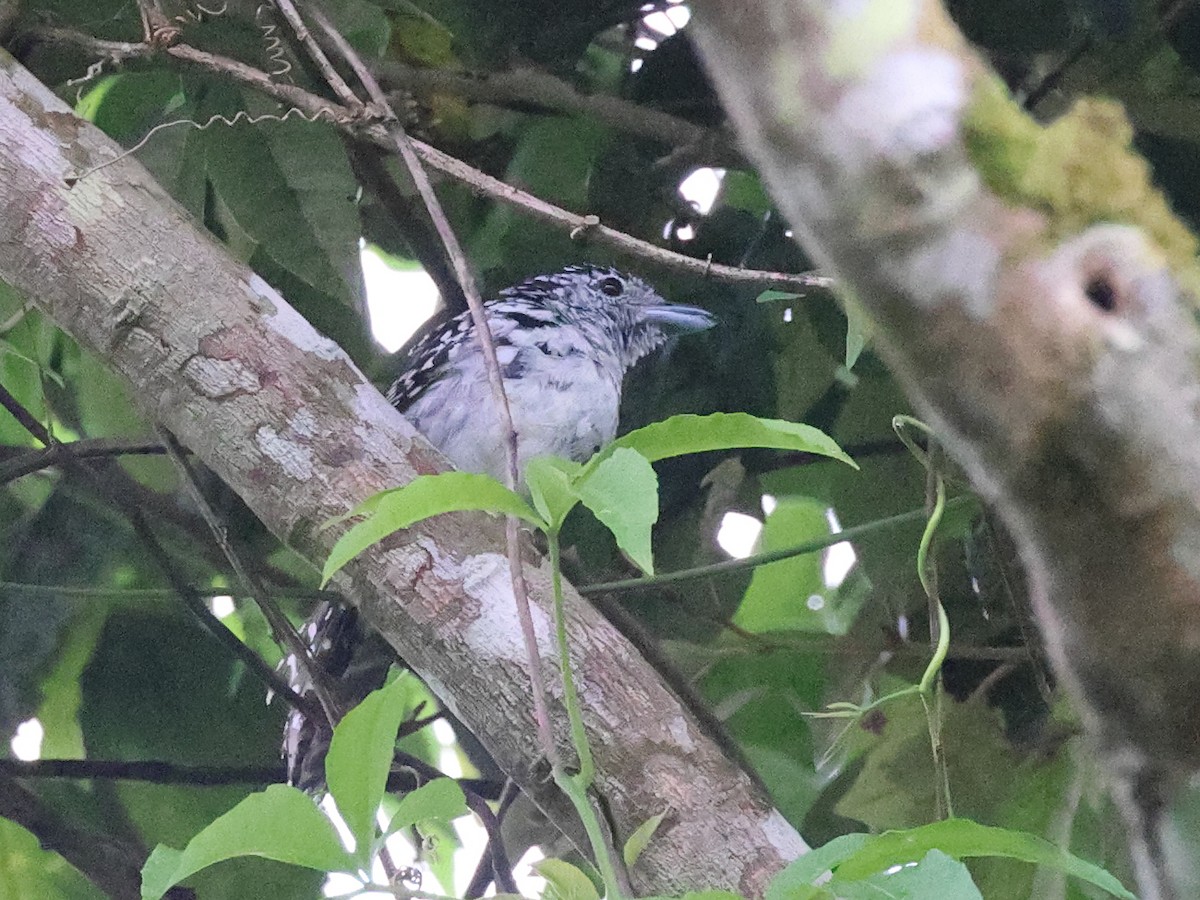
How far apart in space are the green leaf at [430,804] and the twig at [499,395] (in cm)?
8

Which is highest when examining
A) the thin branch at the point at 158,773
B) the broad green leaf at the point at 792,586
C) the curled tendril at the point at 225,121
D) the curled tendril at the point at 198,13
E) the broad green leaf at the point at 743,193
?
the curled tendril at the point at 198,13

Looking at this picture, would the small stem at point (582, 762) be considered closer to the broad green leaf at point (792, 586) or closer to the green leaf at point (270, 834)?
the green leaf at point (270, 834)

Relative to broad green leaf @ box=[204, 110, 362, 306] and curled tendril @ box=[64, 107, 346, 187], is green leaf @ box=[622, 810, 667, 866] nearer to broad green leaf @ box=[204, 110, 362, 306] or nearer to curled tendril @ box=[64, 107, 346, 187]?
curled tendril @ box=[64, 107, 346, 187]

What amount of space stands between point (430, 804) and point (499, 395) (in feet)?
1.34

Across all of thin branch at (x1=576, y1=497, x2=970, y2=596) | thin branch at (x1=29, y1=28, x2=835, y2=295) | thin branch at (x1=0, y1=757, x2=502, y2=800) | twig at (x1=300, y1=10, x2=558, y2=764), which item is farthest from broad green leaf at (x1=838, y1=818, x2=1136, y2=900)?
thin branch at (x1=0, y1=757, x2=502, y2=800)

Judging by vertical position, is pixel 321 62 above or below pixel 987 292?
above

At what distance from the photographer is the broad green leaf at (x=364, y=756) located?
3.22ft

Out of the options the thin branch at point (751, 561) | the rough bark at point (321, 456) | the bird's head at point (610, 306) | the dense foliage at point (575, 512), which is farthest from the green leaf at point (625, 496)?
the bird's head at point (610, 306)

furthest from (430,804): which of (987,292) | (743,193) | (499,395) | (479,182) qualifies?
(743,193)

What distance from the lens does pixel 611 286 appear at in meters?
3.05

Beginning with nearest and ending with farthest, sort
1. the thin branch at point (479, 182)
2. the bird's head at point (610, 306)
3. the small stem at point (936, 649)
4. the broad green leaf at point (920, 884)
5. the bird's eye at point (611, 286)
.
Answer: the broad green leaf at point (920, 884)
the small stem at point (936, 649)
the thin branch at point (479, 182)
the bird's head at point (610, 306)
the bird's eye at point (611, 286)

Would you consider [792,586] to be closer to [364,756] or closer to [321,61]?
[321,61]

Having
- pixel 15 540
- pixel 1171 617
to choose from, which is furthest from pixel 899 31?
pixel 15 540

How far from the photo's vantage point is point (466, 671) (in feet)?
4.64
